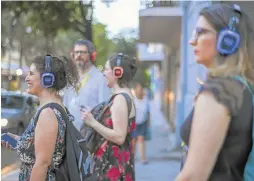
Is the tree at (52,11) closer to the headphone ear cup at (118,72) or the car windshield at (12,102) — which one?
the car windshield at (12,102)

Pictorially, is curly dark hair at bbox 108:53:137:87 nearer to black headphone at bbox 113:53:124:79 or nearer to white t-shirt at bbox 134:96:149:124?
black headphone at bbox 113:53:124:79

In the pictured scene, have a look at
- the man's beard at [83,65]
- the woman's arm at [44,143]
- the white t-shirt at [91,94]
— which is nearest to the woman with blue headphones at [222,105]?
the woman's arm at [44,143]

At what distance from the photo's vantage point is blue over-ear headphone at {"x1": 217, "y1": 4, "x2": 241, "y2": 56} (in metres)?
1.99

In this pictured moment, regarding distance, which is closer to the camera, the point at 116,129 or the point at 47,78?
the point at 47,78

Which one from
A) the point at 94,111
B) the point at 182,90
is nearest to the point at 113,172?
the point at 94,111

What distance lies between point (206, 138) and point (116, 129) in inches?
77.1

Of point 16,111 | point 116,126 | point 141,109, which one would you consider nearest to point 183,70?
point 141,109

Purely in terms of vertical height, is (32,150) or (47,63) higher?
(47,63)

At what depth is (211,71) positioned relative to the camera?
2.03 m

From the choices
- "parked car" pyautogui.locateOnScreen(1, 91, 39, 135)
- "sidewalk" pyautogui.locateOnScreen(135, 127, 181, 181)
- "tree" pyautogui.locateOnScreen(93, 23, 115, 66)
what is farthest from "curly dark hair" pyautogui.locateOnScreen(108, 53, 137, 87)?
"tree" pyautogui.locateOnScreen(93, 23, 115, 66)

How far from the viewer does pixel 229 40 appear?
6.52 feet

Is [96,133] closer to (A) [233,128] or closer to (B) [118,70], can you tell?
(B) [118,70]

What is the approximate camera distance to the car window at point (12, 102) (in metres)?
15.9

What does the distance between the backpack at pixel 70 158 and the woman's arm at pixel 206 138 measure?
126 centimetres
